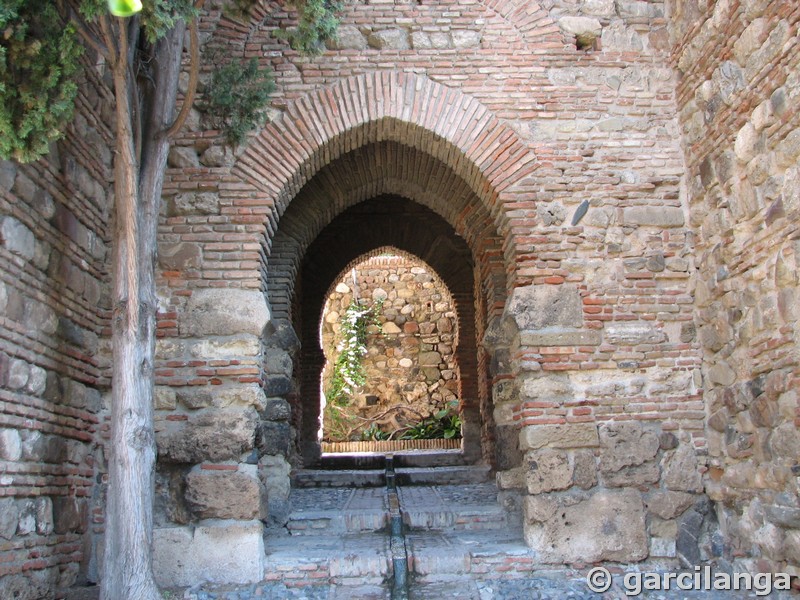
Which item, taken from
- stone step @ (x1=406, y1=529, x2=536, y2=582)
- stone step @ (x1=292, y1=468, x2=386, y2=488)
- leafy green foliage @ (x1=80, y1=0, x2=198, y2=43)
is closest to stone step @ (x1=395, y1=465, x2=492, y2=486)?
stone step @ (x1=292, y1=468, x2=386, y2=488)

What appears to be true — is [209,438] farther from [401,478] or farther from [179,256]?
[401,478]

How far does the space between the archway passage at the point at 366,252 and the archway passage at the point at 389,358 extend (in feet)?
10.1

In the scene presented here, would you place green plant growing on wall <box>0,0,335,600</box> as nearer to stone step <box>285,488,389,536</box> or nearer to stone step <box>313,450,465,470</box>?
stone step <box>285,488,389,536</box>

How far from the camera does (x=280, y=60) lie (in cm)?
544

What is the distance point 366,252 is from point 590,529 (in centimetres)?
532

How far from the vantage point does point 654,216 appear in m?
5.32

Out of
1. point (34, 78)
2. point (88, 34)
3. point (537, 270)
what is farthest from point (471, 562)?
point (88, 34)

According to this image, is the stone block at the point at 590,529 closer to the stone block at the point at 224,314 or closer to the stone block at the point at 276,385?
the stone block at the point at 224,314

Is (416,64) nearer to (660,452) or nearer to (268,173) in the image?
(268,173)

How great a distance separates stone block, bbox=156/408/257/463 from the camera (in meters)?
4.82

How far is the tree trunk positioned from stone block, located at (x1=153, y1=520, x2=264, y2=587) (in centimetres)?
70

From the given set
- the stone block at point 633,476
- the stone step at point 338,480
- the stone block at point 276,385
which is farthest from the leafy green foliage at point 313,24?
the stone step at point 338,480

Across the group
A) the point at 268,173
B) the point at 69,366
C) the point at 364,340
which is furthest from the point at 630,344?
the point at 364,340

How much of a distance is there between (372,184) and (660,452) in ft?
11.4
